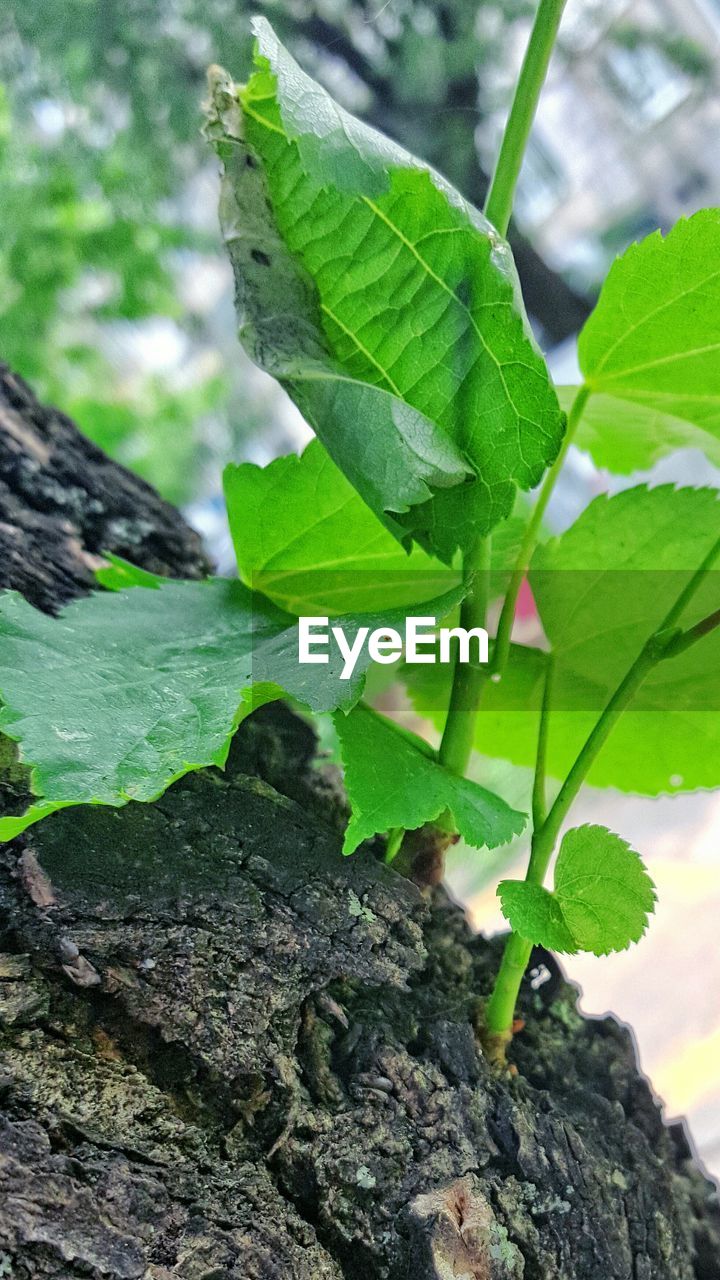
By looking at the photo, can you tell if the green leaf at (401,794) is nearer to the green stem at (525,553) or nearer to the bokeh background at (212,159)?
the green stem at (525,553)

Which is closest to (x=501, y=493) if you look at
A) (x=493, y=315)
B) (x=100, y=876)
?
(x=493, y=315)

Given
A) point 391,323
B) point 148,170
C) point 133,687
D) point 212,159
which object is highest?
point 148,170

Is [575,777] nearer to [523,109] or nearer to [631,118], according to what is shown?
[523,109]

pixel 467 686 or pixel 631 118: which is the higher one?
pixel 631 118

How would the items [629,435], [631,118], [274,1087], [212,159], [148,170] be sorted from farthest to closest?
[148,170] < [631,118] < [212,159] < [629,435] < [274,1087]

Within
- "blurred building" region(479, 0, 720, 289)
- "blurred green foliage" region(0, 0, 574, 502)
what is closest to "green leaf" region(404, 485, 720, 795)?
"blurred green foliage" region(0, 0, 574, 502)

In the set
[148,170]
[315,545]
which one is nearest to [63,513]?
[315,545]
